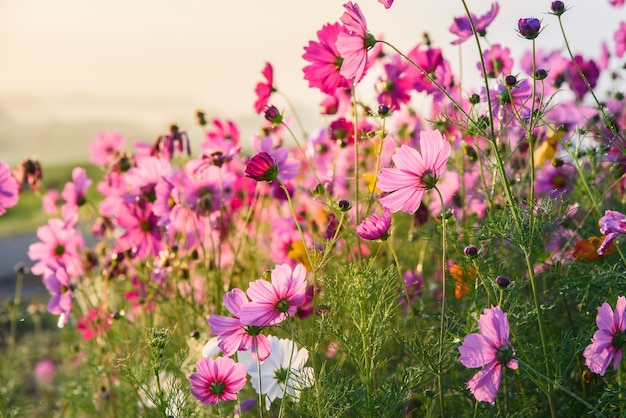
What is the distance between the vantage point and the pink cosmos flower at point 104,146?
2.65 m

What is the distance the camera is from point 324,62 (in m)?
1.45

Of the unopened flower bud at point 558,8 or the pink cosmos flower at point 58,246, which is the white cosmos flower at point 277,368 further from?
the pink cosmos flower at point 58,246

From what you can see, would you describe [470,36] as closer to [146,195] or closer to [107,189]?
[146,195]

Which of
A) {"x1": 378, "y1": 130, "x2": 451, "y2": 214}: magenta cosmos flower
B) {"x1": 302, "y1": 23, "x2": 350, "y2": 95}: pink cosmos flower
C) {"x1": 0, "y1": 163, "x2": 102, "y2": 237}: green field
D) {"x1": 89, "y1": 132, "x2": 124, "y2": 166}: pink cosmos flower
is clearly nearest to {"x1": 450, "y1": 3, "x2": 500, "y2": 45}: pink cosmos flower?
{"x1": 302, "y1": 23, "x2": 350, "y2": 95}: pink cosmos flower

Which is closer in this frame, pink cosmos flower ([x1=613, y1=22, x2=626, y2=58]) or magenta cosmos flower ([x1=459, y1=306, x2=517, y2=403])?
magenta cosmos flower ([x1=459, y1=306, x2=517, y2=403])

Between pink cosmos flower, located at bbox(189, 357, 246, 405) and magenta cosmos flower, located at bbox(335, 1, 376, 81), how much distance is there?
50 centimetres

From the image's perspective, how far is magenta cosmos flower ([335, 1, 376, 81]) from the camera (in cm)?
123

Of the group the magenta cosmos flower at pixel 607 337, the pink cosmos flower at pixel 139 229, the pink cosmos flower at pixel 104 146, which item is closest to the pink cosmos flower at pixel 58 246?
the pink cosmos flower at pixel 139 229

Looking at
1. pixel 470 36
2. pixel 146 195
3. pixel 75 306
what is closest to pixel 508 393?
pixel 470 36

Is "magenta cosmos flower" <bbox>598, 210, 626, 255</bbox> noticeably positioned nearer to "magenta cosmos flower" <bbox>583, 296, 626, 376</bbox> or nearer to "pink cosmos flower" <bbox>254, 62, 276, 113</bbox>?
"magenta cosmos flower" <bbox>583, 296, 626, 376</bbox>

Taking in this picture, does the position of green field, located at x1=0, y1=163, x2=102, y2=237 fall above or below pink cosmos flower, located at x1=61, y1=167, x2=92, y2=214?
below

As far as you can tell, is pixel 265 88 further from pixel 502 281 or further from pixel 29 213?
pixel 29 213

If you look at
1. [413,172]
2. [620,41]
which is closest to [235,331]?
[413,172]

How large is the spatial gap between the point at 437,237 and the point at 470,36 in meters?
0.45
